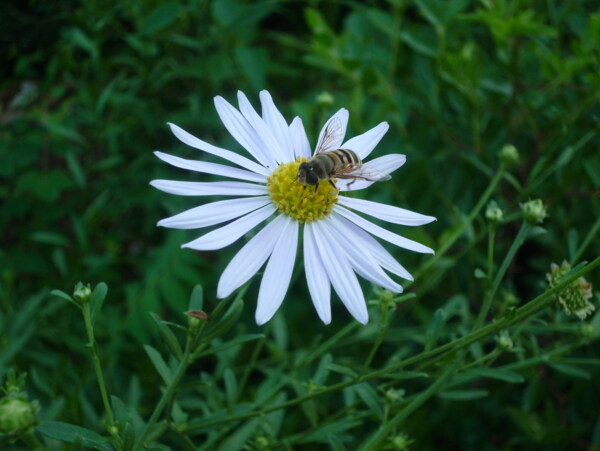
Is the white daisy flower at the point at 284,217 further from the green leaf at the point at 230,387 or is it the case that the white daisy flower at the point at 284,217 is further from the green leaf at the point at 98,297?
the green leaf at the point at 230,387

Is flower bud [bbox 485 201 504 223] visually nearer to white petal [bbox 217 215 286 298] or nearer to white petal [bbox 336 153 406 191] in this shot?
white petal [bbox 336 153 406 191]

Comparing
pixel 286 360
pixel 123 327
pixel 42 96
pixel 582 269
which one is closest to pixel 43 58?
pixel 42 96

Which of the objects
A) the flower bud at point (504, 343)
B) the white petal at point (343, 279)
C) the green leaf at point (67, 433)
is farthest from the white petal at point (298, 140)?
the green leaf at point (67, 433)

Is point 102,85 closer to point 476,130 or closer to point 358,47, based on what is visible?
point 358,47

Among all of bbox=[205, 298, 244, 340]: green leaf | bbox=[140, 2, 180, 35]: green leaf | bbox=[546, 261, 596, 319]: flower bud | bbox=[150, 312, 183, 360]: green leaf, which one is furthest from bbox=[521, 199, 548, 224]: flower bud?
bbox=[140, 2, 180, 35]: green leaf

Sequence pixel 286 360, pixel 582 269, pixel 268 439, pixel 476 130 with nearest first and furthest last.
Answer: pixel 582 269 < pixel 268 439 < pixel 286 360 < pixel 476 130

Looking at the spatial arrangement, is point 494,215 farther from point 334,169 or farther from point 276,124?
point 276,124
